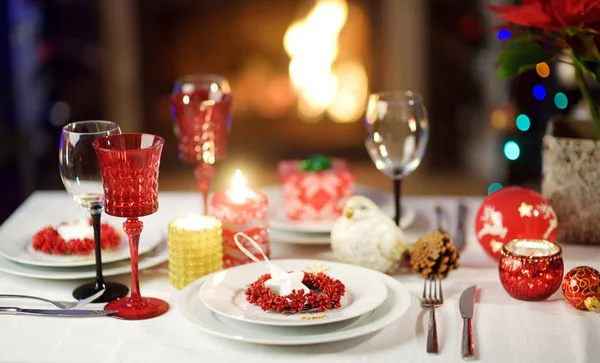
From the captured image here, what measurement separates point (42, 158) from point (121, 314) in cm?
297

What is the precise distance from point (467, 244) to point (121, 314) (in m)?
0.60

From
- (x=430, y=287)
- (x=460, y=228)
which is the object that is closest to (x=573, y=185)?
(x=460, y=228)

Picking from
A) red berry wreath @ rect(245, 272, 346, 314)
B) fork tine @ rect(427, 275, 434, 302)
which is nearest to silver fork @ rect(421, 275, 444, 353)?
fork tine @ rect(427, 275, 434, 302)

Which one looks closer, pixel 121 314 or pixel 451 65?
pixel 121 314

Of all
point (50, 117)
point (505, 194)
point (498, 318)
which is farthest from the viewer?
point (50, 117)

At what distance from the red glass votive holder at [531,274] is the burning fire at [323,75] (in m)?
2.88

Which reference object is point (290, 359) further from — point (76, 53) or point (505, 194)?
point (76, 53)

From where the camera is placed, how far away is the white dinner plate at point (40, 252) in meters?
1.22

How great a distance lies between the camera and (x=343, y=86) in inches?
158

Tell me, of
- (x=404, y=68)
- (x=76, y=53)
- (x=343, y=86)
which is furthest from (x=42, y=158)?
(x=404, y=68)

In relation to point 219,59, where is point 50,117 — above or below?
below

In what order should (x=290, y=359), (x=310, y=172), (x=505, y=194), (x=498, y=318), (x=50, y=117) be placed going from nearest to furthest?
(x=290, y=359) < (x=498, y=318) < (x=505, y=194) < (x=310, y=172) < (x=50, y=117)

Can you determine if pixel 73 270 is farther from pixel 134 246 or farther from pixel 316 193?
pixel 316 193

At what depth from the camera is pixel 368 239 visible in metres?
1.22
